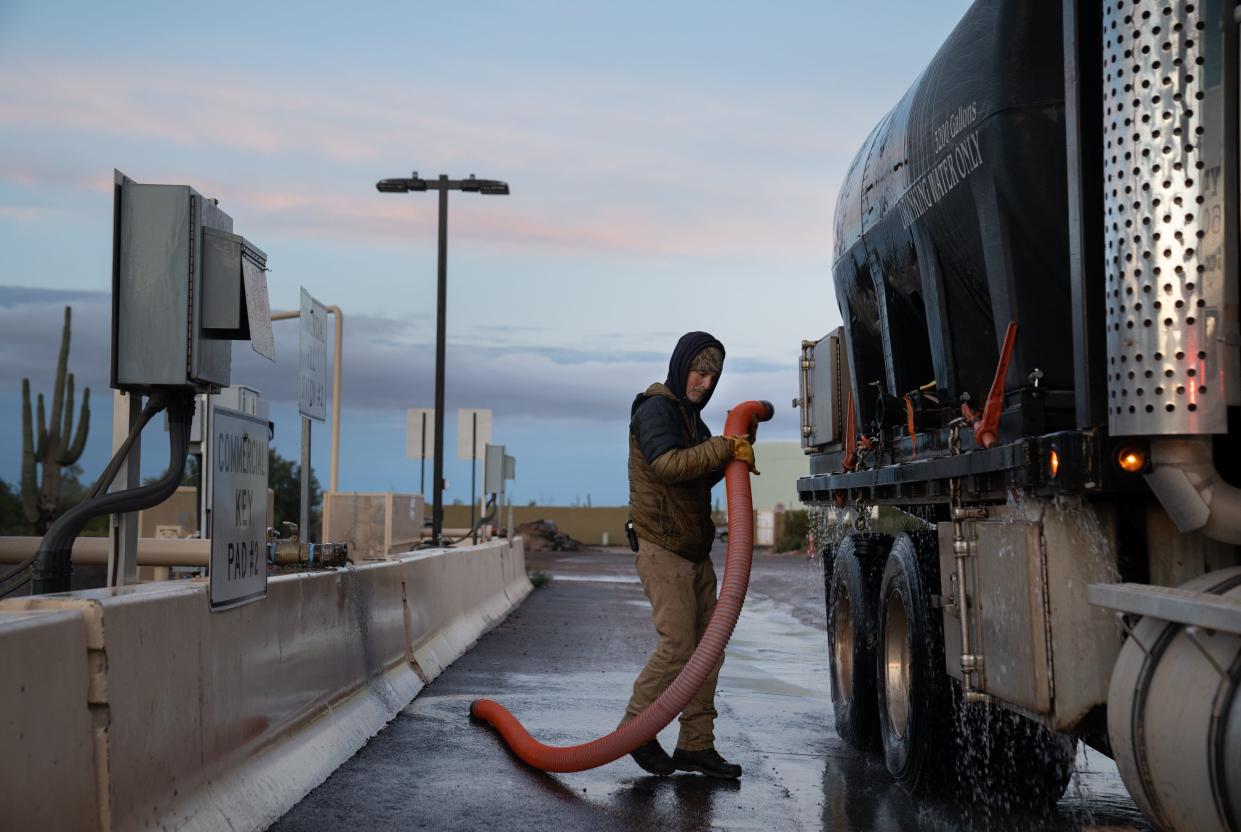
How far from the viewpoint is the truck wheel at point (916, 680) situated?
7.23m

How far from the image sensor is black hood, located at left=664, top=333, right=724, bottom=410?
829cm

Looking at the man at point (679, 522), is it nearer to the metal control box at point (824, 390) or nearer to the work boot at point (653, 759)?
the work boot at point (653, 759)

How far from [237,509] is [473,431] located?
1061 inches

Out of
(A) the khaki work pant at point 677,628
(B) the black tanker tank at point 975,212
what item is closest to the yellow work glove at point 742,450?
(A) the khaki work pant at point 677,628

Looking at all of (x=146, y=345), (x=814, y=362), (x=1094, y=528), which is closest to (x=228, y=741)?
(x=146, y=345)

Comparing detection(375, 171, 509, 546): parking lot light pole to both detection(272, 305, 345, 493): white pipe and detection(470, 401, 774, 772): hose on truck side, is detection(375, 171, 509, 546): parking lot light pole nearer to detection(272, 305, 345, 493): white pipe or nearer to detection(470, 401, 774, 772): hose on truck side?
detection(272, 305, 345, 493): white pipe

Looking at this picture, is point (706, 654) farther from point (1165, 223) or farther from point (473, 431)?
point (473, 431)

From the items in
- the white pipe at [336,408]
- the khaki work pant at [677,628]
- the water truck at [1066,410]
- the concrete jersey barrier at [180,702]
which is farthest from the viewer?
the white pipe at [336,408]

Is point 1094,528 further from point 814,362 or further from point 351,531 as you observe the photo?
point 351,531

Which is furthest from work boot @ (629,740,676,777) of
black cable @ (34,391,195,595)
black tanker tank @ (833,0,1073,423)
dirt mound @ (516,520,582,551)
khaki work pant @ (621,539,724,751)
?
dirt mound @ (516,520,582,551)

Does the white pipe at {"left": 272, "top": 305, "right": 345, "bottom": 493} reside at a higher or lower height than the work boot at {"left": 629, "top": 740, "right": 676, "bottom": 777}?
higher

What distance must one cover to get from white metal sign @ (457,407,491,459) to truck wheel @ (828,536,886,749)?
2413cm

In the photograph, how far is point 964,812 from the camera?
279 inches

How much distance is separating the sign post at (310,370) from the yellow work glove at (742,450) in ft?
15.3
